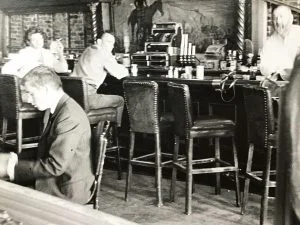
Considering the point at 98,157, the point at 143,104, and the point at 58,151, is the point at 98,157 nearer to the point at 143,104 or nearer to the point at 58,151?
the point at 58,151

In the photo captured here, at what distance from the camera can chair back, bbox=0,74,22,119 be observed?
4758 mm

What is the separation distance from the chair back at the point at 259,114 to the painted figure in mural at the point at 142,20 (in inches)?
153

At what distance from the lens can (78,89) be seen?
4707 millimetres

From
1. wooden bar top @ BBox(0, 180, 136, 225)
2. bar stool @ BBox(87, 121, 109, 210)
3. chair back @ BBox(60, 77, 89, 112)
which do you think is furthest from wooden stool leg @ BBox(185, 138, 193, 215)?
wooden bar top @ BBox(0, 180, 136, 225)

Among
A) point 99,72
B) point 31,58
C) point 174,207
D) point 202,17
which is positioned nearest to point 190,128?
point 174,207

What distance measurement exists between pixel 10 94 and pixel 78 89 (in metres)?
0.69

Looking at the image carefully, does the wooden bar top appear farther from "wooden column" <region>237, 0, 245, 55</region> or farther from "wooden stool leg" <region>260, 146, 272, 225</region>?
"wooden column" <region>237, 0, 245, 55</region>

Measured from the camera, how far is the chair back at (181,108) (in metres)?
3.96

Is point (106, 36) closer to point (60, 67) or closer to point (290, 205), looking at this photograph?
point (60, 67)

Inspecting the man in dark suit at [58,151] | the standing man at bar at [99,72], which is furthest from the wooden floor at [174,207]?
the man in dark suit at [58,151]

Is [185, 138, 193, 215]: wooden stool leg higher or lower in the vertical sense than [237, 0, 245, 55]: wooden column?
lower

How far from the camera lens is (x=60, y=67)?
6.30 metres

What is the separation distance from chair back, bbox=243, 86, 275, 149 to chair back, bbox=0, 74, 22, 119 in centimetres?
223

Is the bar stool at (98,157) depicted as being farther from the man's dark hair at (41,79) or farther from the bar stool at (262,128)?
the bar stool at (262,128)
